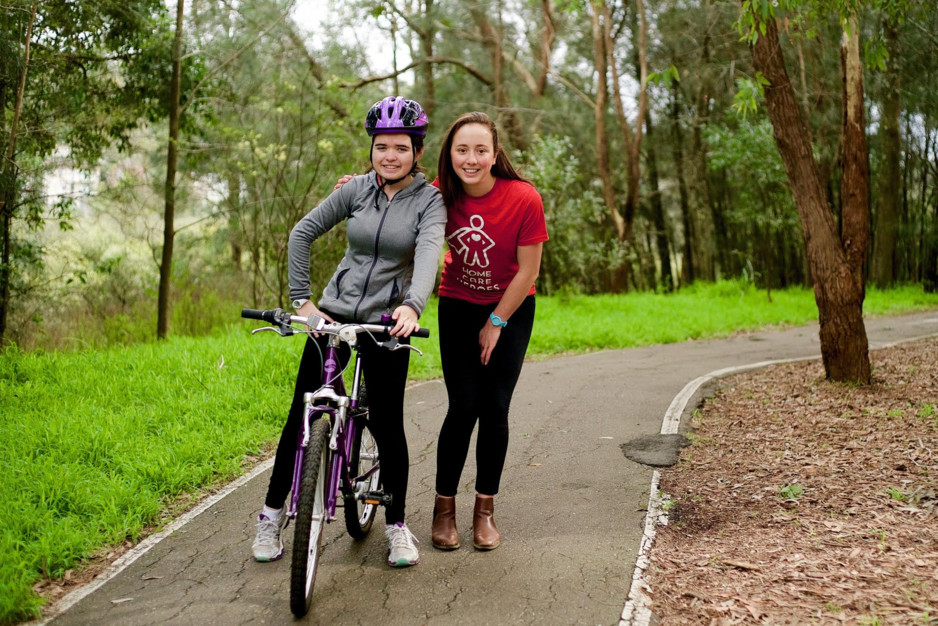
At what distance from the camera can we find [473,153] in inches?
150

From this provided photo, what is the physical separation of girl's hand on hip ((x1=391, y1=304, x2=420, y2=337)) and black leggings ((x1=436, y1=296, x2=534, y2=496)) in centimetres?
66

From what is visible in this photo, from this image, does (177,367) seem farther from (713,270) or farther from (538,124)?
(713,270)

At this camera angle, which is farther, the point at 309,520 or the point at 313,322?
the point at 313,322

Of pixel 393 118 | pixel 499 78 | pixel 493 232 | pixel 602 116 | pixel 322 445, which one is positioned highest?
pixel 499 78

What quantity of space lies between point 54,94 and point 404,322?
28.8 feet

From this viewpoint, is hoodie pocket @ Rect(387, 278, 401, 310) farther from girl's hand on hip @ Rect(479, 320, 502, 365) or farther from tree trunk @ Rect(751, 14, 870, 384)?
tree trunk @ Rect(751, 14, 870, 384)

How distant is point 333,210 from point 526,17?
733 inches

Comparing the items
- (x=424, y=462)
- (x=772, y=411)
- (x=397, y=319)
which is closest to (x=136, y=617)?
(x=397, y=319)

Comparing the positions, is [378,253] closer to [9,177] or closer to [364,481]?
[364,481]

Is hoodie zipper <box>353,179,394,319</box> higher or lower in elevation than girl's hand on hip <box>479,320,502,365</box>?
higher

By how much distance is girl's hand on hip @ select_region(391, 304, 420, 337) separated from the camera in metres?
3.36

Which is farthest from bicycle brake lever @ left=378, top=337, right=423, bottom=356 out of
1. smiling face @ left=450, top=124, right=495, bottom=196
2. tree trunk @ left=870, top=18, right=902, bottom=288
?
tree trunk @ left=870, top=18, right=902, bottom=288

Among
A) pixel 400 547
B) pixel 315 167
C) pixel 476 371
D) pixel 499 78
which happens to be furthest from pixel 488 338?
pixel 499 78

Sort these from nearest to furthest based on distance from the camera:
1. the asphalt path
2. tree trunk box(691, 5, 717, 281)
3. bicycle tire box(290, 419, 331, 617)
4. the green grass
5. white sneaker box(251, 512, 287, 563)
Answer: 1. bicycle tire box(290, 419, 331, 617)
2. the asphalt path
3. white sneaker box(251, 512, 287, 563)
4. the green grass
5. tree trunk box(691, 5, 717, 281)
